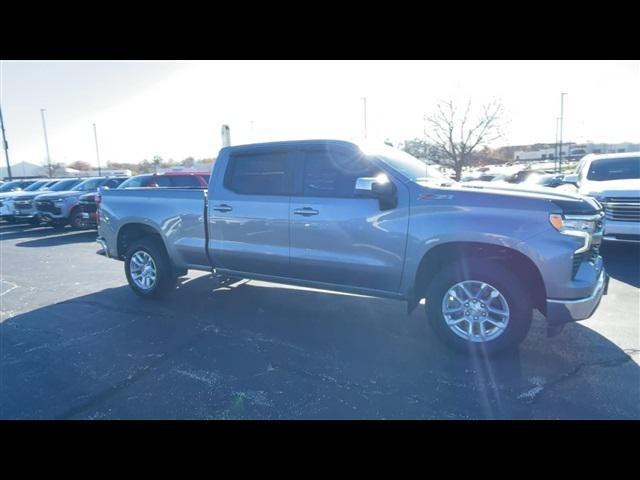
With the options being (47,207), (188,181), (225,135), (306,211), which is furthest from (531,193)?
(47,207)

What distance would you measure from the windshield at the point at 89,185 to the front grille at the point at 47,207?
166cm

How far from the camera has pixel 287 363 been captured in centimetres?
372

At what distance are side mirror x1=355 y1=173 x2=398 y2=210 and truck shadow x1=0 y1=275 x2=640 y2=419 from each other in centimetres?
145

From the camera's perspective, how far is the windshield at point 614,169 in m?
8.25

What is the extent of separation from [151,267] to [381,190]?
11.7ft

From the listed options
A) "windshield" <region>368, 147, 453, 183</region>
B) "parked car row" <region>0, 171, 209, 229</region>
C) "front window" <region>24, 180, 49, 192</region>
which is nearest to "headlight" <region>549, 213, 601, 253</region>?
"windshield" <region>368, 147, 453, 183</region>

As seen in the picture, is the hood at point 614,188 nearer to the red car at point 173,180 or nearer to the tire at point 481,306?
the tire at point 481,306

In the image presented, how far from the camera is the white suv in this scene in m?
6.85

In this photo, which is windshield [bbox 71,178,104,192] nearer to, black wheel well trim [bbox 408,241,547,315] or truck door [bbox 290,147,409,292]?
truck door [bbox 290,147,409,292]

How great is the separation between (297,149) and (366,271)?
5.25 feet
